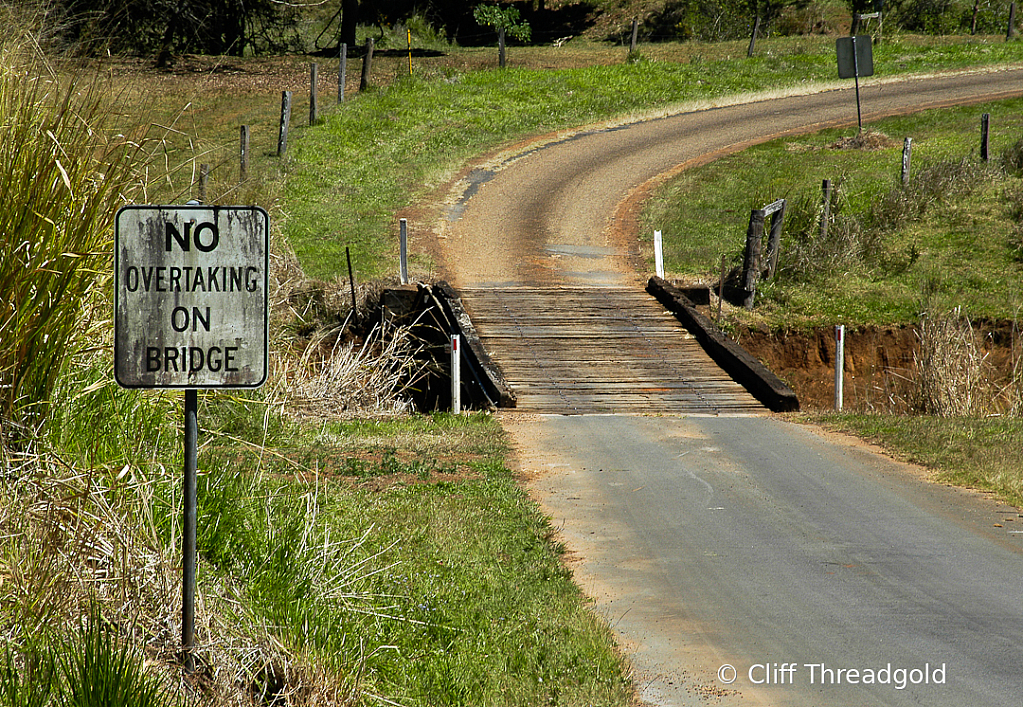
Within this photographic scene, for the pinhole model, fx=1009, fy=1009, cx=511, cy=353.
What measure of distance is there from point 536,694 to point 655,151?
24.6 m

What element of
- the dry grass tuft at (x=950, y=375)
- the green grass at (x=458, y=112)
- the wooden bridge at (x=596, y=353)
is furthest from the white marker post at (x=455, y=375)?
the dry grass tuft at (x=950, y=375)

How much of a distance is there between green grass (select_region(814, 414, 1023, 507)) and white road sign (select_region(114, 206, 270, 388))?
23.3 ft

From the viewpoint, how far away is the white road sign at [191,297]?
14.4 feet

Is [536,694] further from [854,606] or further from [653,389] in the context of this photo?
[653,389]

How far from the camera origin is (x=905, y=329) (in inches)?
679

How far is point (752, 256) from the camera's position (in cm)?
1780

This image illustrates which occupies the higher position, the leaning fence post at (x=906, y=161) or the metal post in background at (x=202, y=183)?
the leaning fence post at (x=906, y=161)

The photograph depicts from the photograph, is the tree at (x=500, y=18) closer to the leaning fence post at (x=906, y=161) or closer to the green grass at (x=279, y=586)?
the leaning fence post at (x=906, y=161)

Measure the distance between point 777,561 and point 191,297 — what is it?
4.68 metres

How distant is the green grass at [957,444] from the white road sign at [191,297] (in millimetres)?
7106

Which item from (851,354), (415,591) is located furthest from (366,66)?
(415,591)

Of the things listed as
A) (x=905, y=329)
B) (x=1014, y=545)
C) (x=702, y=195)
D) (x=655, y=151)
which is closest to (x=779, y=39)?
(x=655, y=151)

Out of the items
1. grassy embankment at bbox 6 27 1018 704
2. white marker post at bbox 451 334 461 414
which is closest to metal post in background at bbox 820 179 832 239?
white marker post at bbox 451 334 461 414

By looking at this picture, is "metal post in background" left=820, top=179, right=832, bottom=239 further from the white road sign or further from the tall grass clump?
the white road sign
